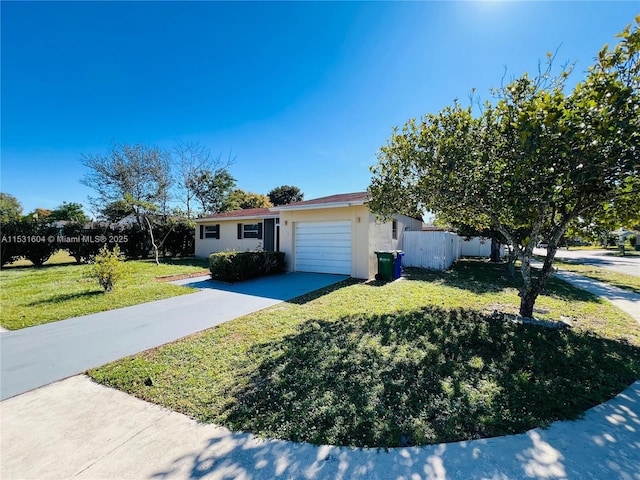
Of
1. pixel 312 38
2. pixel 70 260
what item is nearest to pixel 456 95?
pixel 312 38

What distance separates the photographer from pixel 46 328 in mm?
5316

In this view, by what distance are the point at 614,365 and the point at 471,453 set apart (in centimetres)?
334

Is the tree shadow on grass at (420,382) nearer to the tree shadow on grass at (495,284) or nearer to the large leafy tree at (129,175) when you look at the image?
the tree shadow on grass at (495,284)

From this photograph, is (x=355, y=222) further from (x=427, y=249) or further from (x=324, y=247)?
(x=427, y=249)

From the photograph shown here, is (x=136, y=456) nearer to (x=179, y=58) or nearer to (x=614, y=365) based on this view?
(x=614, y=365)

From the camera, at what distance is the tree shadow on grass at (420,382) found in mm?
2562

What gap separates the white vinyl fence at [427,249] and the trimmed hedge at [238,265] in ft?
25.8

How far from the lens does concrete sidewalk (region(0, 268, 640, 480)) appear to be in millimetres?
2070

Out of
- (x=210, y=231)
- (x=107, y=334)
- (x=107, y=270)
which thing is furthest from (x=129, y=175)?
(x=107, y=334)

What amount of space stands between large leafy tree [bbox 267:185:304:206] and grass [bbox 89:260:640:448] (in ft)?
111

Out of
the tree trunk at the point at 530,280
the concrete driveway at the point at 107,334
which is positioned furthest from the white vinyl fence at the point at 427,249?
the concrete driveway at the point at 107,334

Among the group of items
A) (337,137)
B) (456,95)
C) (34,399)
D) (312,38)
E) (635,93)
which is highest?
(312,38)

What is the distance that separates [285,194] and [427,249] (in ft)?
91.1

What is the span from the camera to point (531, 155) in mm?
4160
